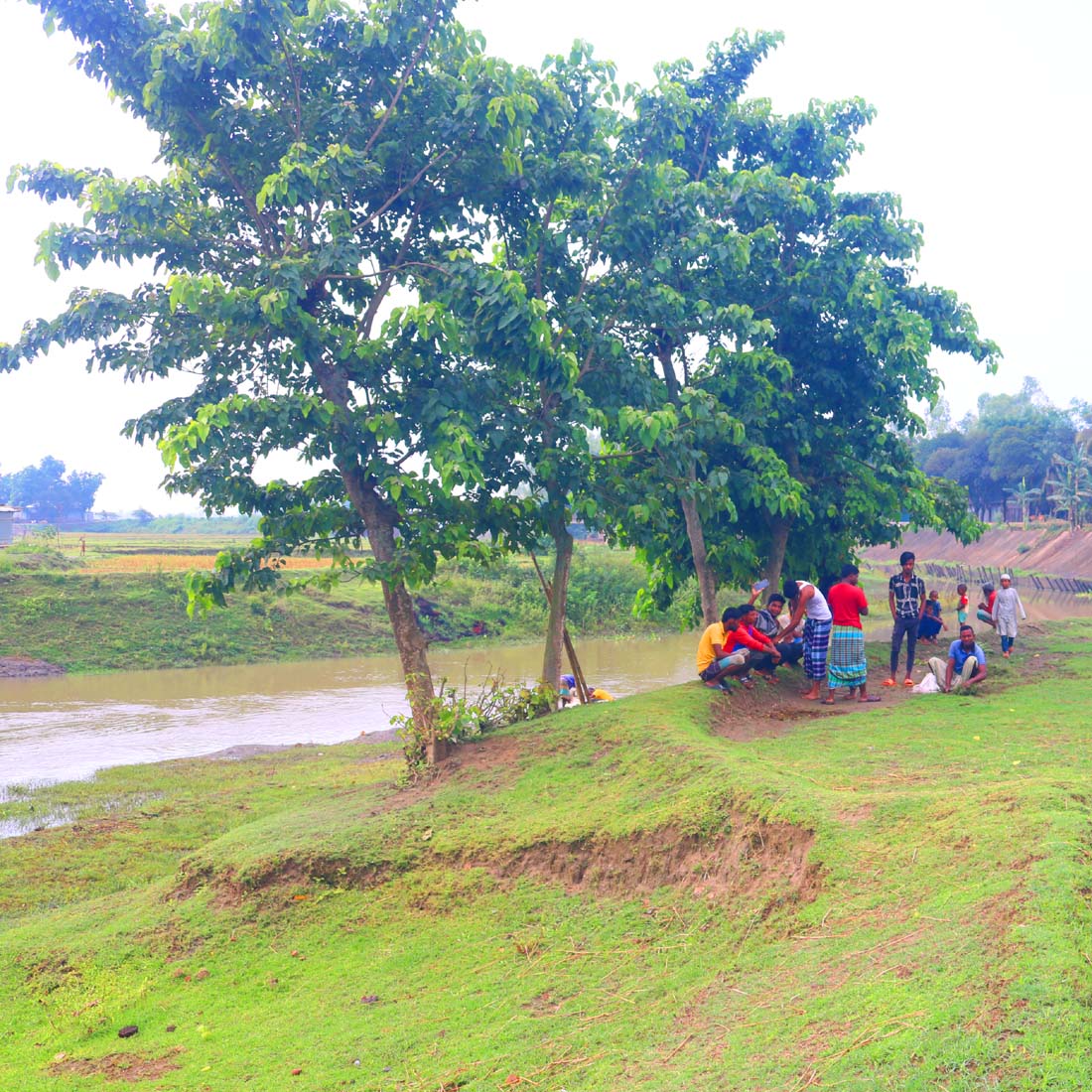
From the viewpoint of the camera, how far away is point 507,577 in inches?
1588

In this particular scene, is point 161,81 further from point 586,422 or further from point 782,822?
point 782,822

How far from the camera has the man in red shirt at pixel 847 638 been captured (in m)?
11.4

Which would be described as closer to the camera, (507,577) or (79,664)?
(79,664)

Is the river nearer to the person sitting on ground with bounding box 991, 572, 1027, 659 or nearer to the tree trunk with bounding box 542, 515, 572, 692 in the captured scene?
the tree trunk with bounding box 542, 515, 572, 692

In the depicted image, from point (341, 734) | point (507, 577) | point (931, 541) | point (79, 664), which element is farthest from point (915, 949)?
point (931, 541)

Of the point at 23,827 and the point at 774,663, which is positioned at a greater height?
the point at 774,663

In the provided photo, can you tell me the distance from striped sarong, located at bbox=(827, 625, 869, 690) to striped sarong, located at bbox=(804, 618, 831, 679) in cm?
10

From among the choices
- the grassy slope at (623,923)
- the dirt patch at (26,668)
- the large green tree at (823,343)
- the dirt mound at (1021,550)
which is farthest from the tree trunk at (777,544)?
the dirt mound at (1021,550)

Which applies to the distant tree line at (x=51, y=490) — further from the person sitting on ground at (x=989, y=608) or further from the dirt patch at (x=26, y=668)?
the person sitting on ground at (x=989, y=608)

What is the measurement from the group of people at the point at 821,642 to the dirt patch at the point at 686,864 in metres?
3.89

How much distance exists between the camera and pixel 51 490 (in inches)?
4520

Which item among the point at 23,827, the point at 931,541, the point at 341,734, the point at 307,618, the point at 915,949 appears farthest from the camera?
the point at 931,541

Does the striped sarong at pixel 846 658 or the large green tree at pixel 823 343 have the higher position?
the large green tree at pixel 823 343

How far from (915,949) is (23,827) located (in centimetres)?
1177
